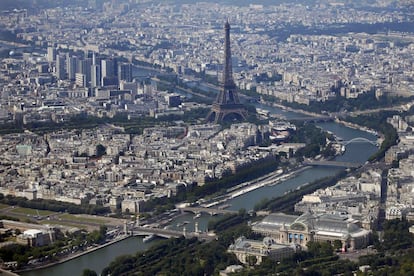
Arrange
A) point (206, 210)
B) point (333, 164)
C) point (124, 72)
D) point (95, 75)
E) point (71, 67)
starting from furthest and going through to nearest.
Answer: point (71, 67), point (124, 72), point (95, 75), point (333, 164), point (206, 210)

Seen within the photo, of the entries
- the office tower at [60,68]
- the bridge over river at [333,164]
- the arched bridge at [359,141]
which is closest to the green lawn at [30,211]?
the bridge over river at [333,164]

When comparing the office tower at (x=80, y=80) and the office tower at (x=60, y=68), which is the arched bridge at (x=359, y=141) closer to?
the office tower at (x=80, y=80)

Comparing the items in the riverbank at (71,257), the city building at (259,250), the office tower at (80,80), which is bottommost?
the office tower at (80,80)

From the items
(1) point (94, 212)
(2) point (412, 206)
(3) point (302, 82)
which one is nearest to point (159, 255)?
Result: (1) point (94, 212)

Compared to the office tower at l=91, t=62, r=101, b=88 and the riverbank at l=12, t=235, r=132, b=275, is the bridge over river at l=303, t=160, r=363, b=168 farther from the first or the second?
the office tower at l=91, t=62, r=101, b=88

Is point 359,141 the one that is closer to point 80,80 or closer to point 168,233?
point 168,233

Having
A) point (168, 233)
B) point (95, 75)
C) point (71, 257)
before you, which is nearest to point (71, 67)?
point (95, 75)
